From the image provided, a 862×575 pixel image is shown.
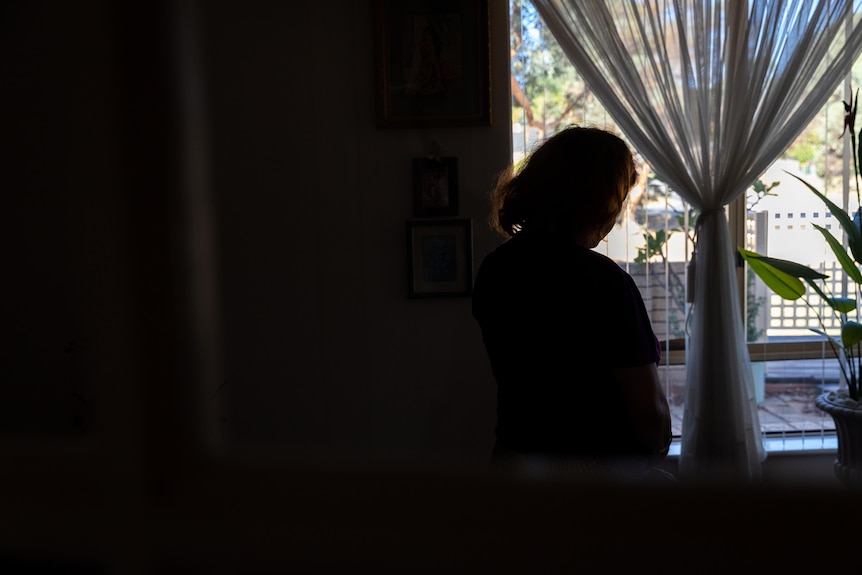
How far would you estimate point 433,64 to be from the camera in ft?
7.84

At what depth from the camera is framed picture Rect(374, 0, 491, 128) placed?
237 centimetres

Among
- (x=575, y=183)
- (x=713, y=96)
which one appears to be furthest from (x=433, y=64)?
(x=575, y=183)

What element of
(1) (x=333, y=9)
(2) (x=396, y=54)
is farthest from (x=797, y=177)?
(1) (x=333, y=9)

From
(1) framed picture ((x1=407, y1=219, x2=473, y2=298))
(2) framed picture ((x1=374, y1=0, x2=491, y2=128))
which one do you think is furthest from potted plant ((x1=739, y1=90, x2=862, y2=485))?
(2) framed picture ((x1=374, y1=0, x2=491, y2=128))

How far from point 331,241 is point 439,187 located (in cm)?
39

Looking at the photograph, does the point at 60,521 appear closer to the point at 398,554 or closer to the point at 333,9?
the point at 398,554

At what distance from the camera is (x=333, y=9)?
2.38m

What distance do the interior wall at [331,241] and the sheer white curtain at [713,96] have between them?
370 millimetres

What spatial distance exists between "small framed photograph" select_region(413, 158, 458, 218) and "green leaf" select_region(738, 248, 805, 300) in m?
0.98

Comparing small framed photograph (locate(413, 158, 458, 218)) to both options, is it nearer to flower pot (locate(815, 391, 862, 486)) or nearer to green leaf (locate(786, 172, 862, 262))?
green leaf (locate(786, 172, 862, 262))

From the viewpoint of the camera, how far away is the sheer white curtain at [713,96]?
238 centimetres

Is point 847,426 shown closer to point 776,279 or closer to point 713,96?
point 776,279

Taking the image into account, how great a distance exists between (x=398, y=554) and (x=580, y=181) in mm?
1261

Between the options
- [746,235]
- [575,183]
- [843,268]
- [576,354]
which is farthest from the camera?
[746,235]
